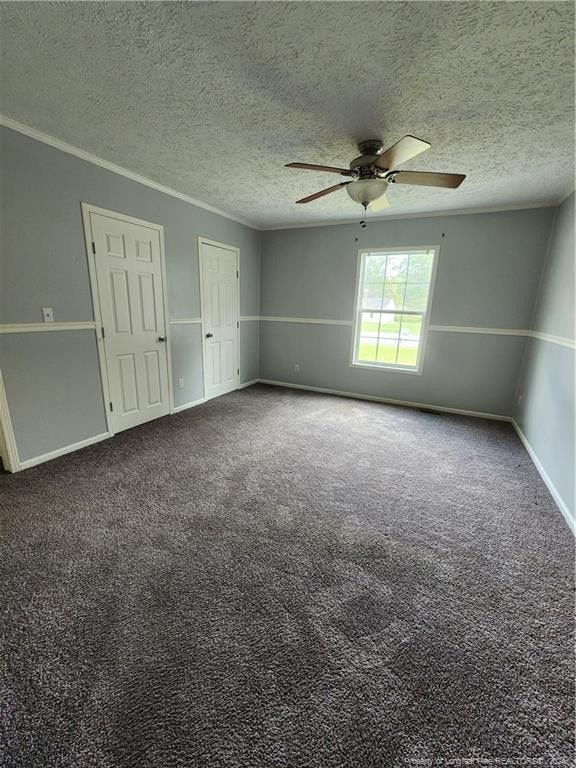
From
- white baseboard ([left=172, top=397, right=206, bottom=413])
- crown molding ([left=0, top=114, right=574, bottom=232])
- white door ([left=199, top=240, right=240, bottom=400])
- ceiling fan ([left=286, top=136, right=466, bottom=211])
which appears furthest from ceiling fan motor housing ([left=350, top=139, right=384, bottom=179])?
white baseboard ([left=172, top=397, right=206, bottom=413])

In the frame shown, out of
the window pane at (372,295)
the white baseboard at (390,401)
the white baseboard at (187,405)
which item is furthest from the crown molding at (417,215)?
the white baseboard at (187,405)

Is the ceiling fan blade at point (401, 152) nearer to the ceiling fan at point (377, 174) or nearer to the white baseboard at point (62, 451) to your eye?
the ceiling fan at point (377, 174)

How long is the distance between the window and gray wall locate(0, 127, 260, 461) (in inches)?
108

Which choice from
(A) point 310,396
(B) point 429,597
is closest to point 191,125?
(B) point 429,597

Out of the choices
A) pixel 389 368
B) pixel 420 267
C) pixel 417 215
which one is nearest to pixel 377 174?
pixel 417 215

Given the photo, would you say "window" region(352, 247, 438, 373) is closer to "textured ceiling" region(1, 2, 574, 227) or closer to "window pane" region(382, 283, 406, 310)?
"window pane" region(382, 283, 406, 310)

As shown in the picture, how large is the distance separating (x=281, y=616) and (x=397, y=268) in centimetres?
412

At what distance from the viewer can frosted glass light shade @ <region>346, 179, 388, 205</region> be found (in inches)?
83.8

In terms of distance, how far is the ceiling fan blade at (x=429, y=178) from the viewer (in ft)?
6.37

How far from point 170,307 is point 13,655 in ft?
10.0

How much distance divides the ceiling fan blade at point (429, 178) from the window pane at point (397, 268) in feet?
7.00

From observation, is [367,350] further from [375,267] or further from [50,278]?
[50,278]

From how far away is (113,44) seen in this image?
55.8 inches

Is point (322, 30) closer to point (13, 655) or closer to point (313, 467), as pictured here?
point (313, 467)
